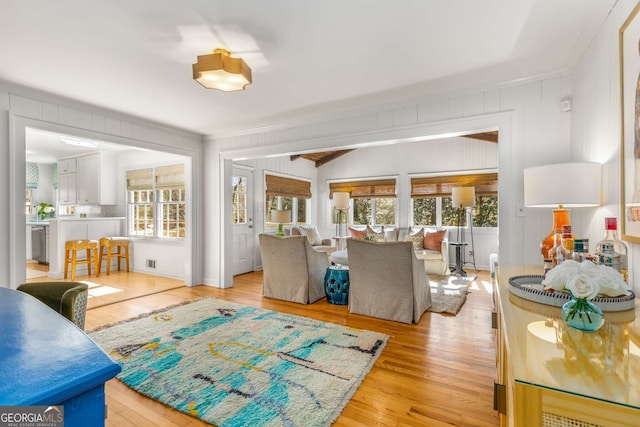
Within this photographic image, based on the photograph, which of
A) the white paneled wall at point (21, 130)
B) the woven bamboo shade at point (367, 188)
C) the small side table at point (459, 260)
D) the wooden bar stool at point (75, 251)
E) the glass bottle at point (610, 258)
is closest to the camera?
the glass bottle at point (610, 258)

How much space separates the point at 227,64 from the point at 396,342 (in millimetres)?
2711

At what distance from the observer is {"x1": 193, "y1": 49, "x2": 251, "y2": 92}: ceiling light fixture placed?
231 centimetres

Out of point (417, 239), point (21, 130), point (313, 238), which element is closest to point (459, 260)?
point (417, 239)

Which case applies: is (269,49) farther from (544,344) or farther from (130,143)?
(130,143)

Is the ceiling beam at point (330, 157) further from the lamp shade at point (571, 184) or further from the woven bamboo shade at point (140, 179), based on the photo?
the lamp shade at point (571, 184)

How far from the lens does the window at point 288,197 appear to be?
6.79 m

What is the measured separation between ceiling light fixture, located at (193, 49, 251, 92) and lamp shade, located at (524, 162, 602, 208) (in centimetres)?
225

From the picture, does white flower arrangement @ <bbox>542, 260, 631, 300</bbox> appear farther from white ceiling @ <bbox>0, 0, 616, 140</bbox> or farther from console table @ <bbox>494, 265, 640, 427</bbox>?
white ceiling @ <bbox>0, 0, 616, 140</bbox>

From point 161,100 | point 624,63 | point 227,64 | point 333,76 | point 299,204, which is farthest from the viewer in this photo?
point 299,204

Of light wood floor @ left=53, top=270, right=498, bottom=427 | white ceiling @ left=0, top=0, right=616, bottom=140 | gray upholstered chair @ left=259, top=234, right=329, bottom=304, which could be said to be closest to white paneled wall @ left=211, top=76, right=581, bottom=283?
white ceiling @ left=0, top=0, right=616, bottom=140

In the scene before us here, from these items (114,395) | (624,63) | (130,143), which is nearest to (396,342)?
(114,395)

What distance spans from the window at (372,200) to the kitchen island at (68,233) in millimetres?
5215

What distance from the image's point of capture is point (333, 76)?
2898 mm

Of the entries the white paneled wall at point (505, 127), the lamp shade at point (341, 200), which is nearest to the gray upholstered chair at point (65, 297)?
the white paneled wall at point (505, 127)
